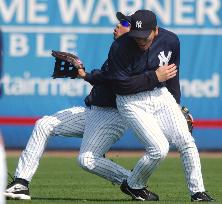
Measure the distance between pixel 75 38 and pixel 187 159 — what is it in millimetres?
9178

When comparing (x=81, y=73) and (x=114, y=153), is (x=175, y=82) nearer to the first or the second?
(x=81, y=73)

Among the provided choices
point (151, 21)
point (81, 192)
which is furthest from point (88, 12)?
point (151, 21)

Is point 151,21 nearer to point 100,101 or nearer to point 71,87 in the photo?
point 100,101

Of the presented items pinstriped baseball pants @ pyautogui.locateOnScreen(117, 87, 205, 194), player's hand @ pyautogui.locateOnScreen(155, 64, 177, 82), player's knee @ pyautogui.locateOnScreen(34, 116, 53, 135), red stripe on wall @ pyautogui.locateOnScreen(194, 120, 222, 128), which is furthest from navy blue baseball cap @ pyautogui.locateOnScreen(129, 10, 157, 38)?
red stripe on wall @ pyautogui.locateOnScreen(194, 120, 222, 128)

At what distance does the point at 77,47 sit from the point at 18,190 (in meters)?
8.67

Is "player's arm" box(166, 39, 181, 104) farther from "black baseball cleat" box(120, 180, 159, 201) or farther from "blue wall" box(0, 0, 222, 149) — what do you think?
"blue wall" box(0, 0, 222, 149)

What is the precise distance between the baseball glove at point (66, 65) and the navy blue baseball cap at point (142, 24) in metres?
0.74

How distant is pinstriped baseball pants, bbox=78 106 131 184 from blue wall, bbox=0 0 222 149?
26.8 ft

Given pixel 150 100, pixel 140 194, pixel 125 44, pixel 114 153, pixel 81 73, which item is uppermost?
pixel 125 44

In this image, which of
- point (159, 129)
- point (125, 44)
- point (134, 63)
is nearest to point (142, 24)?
point (125, 44)

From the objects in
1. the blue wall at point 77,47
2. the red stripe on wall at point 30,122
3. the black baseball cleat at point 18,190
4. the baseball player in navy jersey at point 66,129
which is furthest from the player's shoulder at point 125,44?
the red stripe on wall at point 30,122

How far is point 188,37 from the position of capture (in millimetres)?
18359

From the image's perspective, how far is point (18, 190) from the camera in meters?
9.84

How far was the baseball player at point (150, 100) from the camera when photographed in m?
9.39
